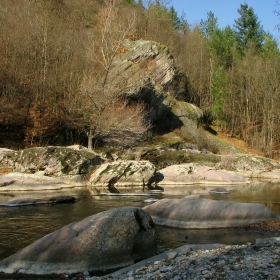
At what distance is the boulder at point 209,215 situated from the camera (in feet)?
41.1

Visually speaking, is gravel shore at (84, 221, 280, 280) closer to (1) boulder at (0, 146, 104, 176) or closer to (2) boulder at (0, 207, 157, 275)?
(2) boulder at (0, 207, 157, 275)

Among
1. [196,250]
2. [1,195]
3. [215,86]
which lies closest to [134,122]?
[1,195]

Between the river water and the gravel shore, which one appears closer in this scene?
the gravel shore

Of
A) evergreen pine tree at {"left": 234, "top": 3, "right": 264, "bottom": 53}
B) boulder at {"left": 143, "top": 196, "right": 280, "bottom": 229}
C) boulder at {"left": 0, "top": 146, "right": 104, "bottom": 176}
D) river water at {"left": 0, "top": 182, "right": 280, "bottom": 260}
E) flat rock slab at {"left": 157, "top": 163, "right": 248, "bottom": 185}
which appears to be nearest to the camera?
river water at {"left": 0, "top": 182, "right": 280, "bottom": 260}

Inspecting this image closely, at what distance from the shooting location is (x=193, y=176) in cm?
2844

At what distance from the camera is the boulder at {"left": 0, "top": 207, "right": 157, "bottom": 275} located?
7969 millimetres

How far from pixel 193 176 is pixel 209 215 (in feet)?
51.8

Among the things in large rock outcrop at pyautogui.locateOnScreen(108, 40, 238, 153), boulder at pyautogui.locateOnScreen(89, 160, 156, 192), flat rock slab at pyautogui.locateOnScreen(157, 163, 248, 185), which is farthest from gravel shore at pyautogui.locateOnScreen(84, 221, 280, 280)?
large rock outcrop at pyautogui.locateOnScreen(108, 40, 238, 153)

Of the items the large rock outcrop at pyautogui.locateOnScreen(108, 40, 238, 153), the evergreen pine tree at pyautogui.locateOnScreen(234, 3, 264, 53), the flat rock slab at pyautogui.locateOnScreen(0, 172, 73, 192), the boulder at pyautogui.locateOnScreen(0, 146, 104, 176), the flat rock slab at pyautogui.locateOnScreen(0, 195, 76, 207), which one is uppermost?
the evergreen pine tree at pyautogui.locateOnScreen(234, 3, 264, 53)

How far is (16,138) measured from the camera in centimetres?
3481

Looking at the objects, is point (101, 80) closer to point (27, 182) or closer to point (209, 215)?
point (27, 182)

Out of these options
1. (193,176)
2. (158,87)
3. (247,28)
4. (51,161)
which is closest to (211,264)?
(51,161)

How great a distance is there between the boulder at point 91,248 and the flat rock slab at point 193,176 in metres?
18.4

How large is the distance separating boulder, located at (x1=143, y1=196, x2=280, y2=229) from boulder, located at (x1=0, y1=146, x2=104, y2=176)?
12829 mm
